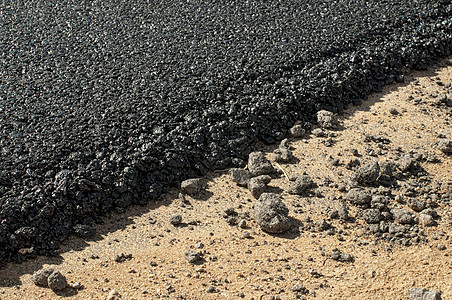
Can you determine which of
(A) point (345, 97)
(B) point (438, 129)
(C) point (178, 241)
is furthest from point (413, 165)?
(C) point (178, 241)

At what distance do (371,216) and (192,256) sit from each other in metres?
1.13

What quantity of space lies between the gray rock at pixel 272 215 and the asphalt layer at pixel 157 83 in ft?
1.80

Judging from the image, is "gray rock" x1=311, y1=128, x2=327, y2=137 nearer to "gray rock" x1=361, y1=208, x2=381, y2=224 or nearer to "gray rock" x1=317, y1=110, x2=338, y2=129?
"gray rock" x1=317, y1=110, x2=338, y2=129

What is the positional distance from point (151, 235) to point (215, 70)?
68.2 inches

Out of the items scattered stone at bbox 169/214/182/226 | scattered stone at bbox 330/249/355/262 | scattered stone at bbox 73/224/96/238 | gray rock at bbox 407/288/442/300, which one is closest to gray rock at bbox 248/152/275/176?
scattered stone at bbox 169/214/182/226

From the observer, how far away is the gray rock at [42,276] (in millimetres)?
2833

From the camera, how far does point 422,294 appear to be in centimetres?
271

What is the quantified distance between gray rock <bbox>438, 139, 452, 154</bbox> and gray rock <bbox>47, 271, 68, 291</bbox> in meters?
2.74

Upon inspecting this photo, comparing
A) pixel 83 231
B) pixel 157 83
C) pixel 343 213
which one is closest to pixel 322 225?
pixel 343 213

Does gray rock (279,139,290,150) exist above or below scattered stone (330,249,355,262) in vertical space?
above

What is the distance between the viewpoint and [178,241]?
10.2 ft

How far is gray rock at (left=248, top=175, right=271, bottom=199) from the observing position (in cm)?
342

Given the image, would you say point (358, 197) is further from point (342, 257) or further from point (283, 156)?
point (283, 156)

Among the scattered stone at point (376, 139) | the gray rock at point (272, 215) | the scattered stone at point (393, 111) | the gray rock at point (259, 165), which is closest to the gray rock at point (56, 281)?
the gray rock at point (272, 215)
